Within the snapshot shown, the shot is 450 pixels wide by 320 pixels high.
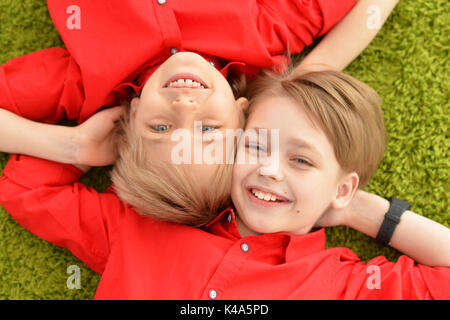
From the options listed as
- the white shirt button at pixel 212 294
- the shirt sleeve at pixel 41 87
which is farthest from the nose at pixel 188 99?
the white shirt button at pixel 212 294

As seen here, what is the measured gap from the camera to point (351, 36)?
1.39 metres

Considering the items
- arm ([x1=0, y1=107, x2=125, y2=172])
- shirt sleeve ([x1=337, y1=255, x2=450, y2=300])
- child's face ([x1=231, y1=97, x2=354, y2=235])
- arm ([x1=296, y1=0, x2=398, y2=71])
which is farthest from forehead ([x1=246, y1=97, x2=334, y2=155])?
arm ([x1=0, y1=107, x2=125, y2=172])

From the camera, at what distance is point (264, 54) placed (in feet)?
4.36

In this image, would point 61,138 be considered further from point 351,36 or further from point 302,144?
point 351,36

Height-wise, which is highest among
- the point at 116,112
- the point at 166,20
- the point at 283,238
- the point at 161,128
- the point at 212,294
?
the point at 166,20

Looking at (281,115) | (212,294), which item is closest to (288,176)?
(281,115)

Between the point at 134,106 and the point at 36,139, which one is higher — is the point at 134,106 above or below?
above

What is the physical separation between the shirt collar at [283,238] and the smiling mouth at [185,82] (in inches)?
13.6

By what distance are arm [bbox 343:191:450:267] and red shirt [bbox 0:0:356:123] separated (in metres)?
0.51

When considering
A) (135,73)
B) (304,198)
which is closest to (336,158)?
(304,198)

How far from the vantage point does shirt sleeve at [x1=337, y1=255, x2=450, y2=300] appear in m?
1.19

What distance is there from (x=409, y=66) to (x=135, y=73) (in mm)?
879

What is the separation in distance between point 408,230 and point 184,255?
65 cm

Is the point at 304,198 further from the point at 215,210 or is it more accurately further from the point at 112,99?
the point at 112,99
